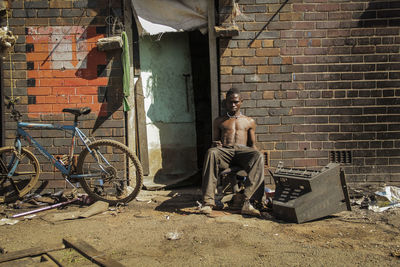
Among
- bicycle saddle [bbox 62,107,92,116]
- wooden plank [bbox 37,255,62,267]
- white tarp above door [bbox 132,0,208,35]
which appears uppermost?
white tarp above door [bbox 132,0,208,35]

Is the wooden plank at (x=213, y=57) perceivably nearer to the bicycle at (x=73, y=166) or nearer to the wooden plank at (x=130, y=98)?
the wooden plank at (x=130, y=98)

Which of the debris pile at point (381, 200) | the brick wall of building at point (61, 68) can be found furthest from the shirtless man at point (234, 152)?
the brick wall of building at point (61, 68)

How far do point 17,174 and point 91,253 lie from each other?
106 inches

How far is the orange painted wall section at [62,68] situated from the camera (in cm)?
564

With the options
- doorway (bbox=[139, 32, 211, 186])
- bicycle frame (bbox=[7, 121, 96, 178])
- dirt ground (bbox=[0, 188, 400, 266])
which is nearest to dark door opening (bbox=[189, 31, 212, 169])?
doorway (bbox=[139, 32, 211, 186])

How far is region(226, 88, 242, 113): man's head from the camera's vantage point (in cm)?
533

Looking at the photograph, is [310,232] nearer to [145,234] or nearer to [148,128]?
[145,234]

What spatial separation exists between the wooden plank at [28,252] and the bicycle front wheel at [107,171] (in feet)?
5.53

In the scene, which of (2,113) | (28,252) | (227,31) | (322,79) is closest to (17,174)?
(2,113)

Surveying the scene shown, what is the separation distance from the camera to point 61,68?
223 inches

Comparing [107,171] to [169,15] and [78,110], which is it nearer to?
[78,110]

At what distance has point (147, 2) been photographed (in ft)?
19.0

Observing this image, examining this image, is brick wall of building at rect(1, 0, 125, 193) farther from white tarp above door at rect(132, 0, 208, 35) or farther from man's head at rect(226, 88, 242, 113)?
man's head at rect(226, 88, 242, 113)

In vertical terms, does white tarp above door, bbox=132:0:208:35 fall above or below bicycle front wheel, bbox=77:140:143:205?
above
